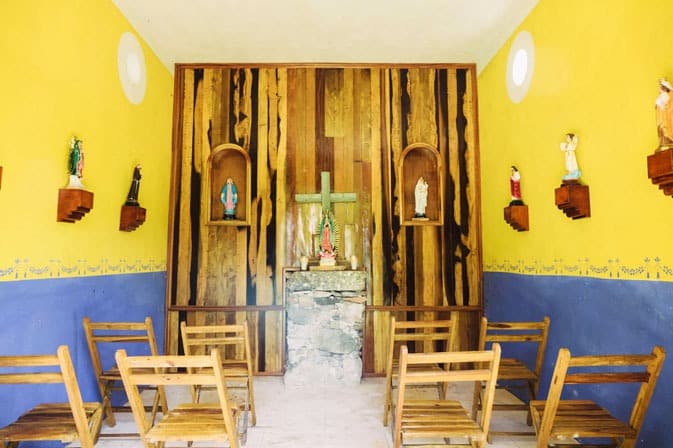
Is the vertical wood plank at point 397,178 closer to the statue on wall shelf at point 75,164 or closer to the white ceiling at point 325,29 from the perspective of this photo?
the white ceiling at point 325,29

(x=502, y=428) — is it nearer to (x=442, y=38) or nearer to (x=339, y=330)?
(x=339, y=330)

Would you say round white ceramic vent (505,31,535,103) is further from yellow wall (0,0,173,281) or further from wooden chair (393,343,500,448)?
yellow wall (0,0,173,281)

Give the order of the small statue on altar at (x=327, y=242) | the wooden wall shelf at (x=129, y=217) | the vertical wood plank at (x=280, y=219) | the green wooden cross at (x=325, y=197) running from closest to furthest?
the wooden wall shelf at (x=129, y=217), the small statue on altar at (x=327, y=242), the green wooden cross at (x=325, y=197), the vertical wood plank at (x=280, y=219)

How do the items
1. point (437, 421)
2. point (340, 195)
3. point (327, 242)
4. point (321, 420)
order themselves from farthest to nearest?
point (340, 195), point (327, 242), point (321, 420), point (437, 421)

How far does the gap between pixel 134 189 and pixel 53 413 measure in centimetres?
200

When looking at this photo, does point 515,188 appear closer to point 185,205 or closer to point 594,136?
point 594,136

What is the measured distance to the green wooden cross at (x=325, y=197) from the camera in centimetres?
433

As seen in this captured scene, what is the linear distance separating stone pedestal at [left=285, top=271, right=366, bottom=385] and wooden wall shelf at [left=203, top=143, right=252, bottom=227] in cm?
103

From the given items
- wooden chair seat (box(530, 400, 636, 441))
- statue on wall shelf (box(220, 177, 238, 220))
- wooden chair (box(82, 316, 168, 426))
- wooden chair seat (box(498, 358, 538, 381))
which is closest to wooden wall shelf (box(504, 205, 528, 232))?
wooden chair seat (box(498, 358, 538, 381))

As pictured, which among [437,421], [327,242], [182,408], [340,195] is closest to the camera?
[437,421]

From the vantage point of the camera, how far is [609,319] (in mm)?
2613

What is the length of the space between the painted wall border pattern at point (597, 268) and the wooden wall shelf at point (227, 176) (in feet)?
8.62

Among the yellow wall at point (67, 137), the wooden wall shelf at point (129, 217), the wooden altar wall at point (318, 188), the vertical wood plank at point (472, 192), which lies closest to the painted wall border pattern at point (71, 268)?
the yellow wall at point (67, 137)

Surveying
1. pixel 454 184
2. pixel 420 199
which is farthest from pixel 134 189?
pixel 454 184
